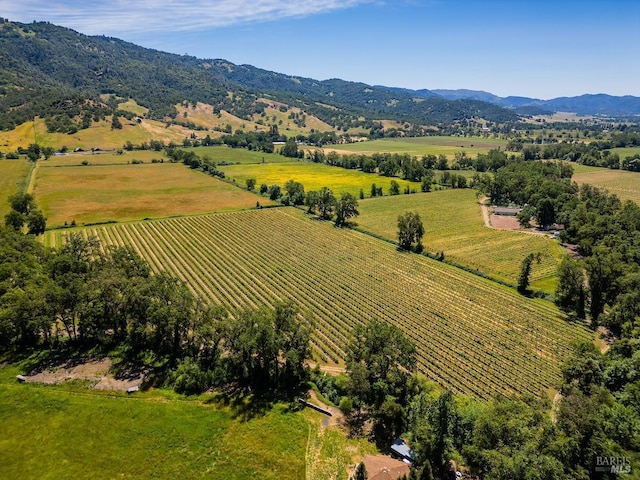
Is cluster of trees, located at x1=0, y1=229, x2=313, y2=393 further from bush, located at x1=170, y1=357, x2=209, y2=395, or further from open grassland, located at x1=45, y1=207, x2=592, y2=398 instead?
open grassland, located at x1=45, y1=207, x2=592, y2=398

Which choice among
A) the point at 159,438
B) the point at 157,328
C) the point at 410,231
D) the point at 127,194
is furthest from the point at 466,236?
the point at 127,194

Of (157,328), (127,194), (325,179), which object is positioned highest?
(325,179)

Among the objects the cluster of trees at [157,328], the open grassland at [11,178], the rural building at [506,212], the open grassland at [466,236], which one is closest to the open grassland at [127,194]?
the open grassland at [11,178]

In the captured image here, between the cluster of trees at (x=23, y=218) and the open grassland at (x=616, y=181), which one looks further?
the open grassland at (x=616, y=181)

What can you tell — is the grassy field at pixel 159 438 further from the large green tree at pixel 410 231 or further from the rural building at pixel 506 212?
the rural building at pixel 506 212

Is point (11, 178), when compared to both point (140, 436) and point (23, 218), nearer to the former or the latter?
point (23, 218)

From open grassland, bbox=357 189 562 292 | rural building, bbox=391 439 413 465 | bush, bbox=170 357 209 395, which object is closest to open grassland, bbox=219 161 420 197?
open grassland, bbox=357 189 562 292

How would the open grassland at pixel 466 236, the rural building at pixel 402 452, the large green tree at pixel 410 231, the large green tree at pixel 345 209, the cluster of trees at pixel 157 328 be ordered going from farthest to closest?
the large green tree at pixel 345 209
the large green tree at pixel 410 231
the open grassland at pixel 466 236
the cluster of trees at pixel 157 328
the rural building at pixel 402 452
